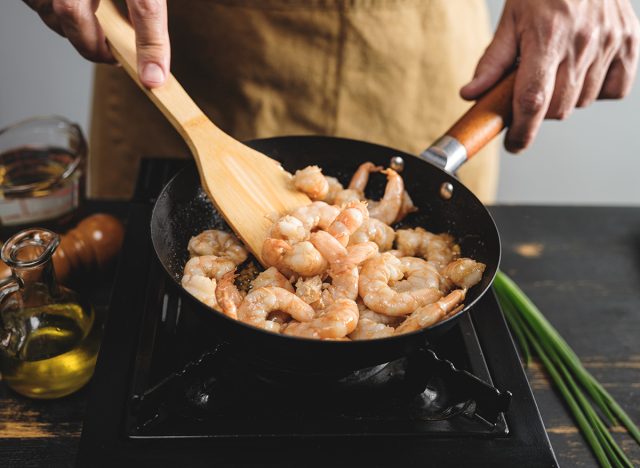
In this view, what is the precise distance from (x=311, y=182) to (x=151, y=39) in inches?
15.4

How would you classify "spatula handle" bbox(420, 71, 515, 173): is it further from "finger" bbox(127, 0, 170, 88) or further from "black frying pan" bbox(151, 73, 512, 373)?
"finger" bbox(127, 0, 170, 88)

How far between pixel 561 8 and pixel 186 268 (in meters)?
0.96

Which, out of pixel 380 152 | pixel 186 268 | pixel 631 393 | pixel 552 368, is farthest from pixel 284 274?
pixel 631 393

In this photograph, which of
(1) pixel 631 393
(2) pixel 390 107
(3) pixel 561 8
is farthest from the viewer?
(2) pixel 390 107

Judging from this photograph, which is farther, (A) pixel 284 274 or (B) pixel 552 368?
(B) pixel 552 368

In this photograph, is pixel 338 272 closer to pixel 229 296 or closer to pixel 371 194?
pixel 229 296

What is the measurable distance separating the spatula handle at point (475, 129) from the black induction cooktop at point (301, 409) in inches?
13.2

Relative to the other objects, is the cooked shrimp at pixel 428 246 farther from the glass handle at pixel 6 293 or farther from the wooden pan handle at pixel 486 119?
the glass handle at pixel 6 293

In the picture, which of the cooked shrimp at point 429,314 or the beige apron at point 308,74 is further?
the beige apron at point 308,74

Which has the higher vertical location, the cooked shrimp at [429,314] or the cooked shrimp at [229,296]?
the cooked shrimp at [429,314]

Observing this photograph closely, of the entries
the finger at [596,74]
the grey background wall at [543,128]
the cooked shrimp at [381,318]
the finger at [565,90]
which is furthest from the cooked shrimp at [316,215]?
the grey background wall at [543,128]

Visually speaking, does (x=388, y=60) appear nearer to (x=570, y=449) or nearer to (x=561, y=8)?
(x=561, y=8)

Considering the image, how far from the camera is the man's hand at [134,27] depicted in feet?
3.83

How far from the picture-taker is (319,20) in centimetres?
168
